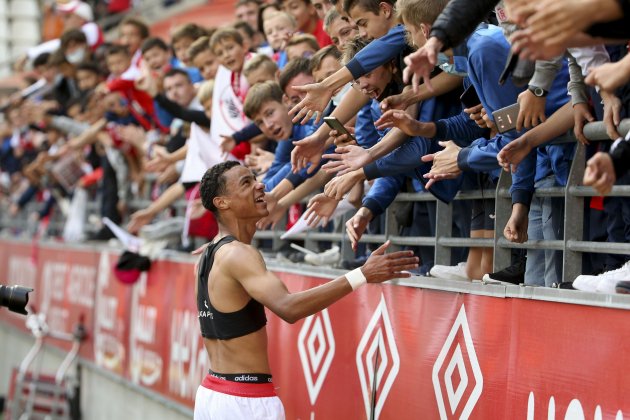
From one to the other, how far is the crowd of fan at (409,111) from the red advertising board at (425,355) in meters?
0.25

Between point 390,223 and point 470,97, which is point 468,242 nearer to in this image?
point 470,97

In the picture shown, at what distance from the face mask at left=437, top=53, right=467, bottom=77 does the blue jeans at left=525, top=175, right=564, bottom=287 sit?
0.71 metres

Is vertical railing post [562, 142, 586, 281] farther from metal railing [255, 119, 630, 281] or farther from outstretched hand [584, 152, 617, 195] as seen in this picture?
outstretched hand [584, 152, 617, 195]

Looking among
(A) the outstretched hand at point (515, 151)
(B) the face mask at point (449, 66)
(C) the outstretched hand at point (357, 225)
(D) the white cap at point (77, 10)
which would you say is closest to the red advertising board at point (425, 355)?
(C) the outstretched hand at point (357, 225)

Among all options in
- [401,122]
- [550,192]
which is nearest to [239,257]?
[401,122]

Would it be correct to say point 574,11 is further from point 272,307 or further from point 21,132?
point 21,132

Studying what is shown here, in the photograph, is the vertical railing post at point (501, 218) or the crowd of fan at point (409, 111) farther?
the vertical railing post at point (501, 218)

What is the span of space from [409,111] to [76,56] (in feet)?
31.0

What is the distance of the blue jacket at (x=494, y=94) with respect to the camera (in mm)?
5762

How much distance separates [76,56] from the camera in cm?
1555

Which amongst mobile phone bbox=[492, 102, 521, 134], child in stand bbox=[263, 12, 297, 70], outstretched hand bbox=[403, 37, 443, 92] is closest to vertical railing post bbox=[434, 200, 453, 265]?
mobile phone bbox=[492, 102, 521, 134]

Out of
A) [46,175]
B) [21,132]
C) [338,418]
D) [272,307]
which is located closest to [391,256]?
[272,307]

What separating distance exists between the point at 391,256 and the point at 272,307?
0.68 metres

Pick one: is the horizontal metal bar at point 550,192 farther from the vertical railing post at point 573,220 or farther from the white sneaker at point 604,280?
the white sneaker at point 604,280
